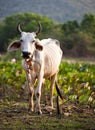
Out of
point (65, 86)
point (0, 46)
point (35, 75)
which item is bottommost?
point (0, 46)

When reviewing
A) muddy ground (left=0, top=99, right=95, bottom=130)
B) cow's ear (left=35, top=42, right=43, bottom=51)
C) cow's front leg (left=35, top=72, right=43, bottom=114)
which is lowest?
muddy ground (left=0, top=99, right=95, bottom=130)

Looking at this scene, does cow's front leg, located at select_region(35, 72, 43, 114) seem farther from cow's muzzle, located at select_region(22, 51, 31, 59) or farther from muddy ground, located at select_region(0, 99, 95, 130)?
cow's muzzle, located at select_region(22, 51, 31, 59)

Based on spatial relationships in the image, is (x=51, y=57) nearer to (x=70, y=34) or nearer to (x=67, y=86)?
(x=67, y=86)

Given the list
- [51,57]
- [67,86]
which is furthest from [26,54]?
[67,86]

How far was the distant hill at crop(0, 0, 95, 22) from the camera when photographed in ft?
257

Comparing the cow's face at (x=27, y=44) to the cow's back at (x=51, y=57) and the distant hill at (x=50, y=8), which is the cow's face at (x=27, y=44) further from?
the distant hill at (x=50, y=8)

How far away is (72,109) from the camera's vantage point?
34.7ft

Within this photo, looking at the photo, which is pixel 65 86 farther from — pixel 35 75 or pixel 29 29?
pixel 29 29

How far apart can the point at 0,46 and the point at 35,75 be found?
4585cm

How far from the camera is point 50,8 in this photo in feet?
260

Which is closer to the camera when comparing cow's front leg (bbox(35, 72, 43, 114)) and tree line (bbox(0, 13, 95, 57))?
cow's front leg (bbox(35, 72, 43, 114))

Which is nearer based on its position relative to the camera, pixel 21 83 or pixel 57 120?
pixel 57 120

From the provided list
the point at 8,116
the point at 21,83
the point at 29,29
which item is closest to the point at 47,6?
the point at 29,29

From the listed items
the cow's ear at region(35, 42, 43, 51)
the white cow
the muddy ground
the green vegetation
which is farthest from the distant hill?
the cow's ear at region(35, 42, 43, 51)
